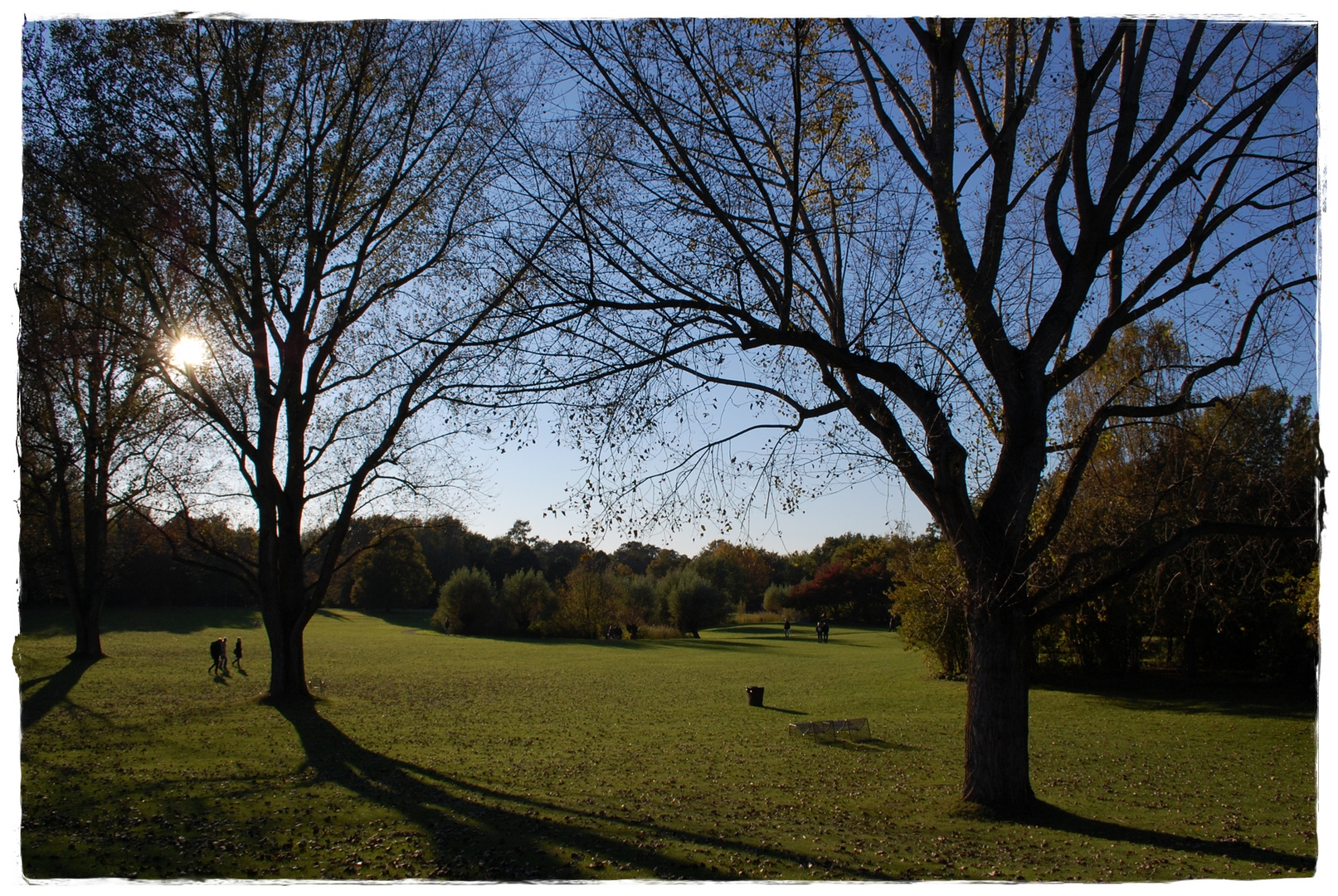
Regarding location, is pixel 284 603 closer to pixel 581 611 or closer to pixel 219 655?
pixel 219 655

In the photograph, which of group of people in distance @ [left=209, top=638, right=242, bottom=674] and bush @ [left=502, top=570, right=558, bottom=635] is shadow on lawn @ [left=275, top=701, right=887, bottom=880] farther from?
bush @ [left=502, top=570, right=558, bottom=635]

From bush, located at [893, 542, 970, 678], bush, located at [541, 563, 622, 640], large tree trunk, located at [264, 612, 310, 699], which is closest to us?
large tree trunk, located at [264, 612, 310, 699]

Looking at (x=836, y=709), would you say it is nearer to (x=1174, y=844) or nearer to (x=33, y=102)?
(x=1174, y=844)

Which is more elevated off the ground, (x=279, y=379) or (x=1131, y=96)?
(x=1131, y=96)

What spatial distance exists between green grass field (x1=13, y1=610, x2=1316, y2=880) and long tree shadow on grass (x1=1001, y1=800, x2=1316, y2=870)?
0.15ft

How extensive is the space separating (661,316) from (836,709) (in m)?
13.6

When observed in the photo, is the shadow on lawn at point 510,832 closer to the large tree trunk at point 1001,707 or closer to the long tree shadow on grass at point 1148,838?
the large tree trunk at point 1001,707

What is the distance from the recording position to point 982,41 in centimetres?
779

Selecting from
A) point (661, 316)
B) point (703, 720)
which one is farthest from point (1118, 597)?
point (661, 316)

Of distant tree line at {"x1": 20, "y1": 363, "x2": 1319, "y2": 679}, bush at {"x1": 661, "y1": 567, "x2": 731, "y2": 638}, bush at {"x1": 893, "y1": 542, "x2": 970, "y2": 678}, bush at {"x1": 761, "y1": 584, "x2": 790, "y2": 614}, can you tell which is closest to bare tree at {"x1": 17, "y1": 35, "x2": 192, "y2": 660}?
distant tree line at {"x1": 20, "y1": 363, "x2": 1319, "y2": 679}

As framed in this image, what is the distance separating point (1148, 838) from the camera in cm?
682

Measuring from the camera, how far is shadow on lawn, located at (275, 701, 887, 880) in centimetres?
540

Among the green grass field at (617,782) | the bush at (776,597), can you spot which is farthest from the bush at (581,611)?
the green grass field at (617,782)

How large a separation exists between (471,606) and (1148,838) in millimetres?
43011
